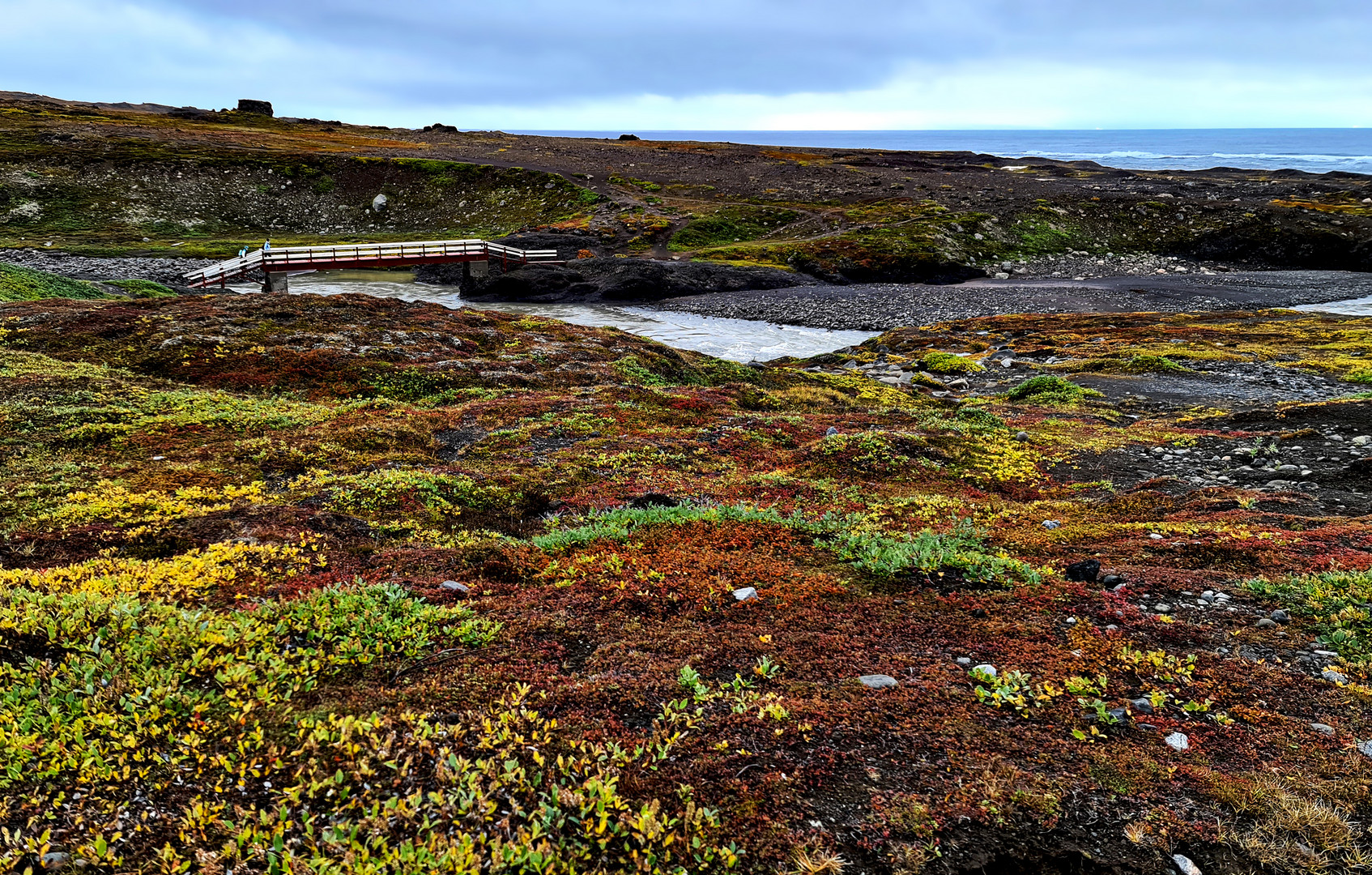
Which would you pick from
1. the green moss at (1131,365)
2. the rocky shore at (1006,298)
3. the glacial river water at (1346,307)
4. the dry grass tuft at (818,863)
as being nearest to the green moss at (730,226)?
the rocky shore at (1006,298)

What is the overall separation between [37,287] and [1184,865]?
47.3 m

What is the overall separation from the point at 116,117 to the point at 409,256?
108165 millimetres

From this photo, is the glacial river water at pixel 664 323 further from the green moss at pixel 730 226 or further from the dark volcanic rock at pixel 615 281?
the green moss at pixel 730 226

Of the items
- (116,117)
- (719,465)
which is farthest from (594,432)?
(116,117)

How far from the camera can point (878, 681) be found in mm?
6703

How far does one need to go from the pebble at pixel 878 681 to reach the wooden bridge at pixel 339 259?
53.2 metres

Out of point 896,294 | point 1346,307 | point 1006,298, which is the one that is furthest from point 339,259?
point 1346,307

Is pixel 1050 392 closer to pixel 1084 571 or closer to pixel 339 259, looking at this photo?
pixel 1084 571

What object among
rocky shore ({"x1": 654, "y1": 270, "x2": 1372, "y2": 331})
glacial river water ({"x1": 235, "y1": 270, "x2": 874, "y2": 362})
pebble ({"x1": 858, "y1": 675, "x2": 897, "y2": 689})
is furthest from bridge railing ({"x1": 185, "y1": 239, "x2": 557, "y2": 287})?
pebble ({"x1": 858, "y1": 675, "x2": 897, "y2": 689})

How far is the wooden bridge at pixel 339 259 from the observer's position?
162 feet

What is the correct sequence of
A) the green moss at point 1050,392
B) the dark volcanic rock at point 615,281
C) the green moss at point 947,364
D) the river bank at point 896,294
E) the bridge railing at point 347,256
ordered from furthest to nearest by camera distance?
1. the dark volcanic rock at point 615,281
2. the river bank at point 896,294
3. the bridge railing at point 347,256
4. the green moss at point 947,364
5. the green moss at point 1050,392

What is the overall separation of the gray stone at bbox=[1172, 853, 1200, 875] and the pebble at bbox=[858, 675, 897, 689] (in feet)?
7.70

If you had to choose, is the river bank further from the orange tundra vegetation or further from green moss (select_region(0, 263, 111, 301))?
the orange tundra vegetation

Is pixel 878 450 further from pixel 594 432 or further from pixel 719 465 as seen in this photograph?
pixel 594 432
